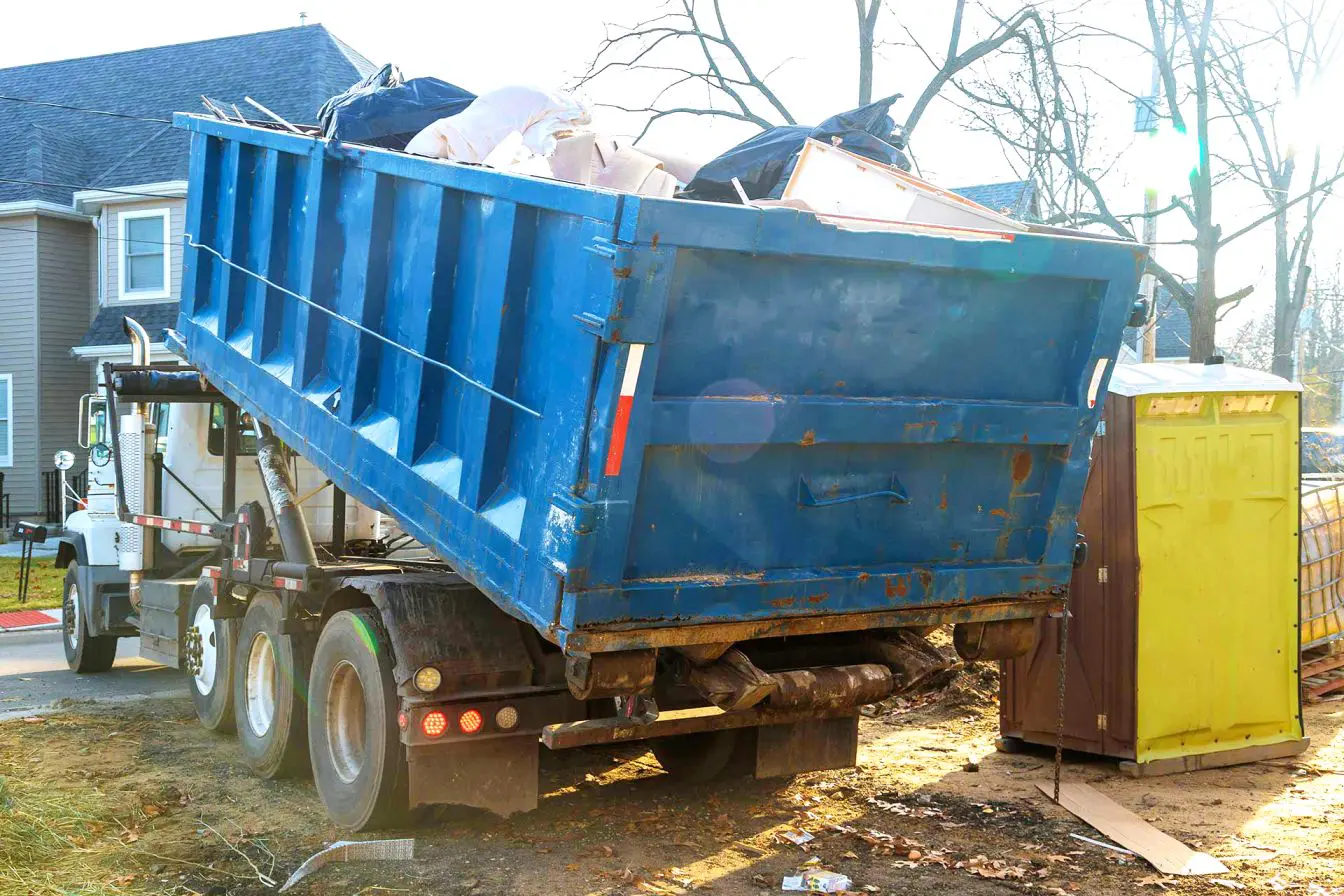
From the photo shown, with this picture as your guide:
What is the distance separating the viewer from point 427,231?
5488 mm

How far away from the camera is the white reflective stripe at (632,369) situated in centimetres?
446

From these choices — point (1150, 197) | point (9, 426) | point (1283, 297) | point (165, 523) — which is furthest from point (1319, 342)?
point (165, 523)

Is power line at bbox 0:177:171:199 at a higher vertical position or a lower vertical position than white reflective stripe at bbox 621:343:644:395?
higher

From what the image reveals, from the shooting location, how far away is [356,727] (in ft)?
20.3

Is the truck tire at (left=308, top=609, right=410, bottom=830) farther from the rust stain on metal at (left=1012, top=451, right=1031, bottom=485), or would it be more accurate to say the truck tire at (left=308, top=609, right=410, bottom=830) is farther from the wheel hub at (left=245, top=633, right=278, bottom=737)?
the rust stain on metal at (left=1012, top=451, right=1031, bottom=485)

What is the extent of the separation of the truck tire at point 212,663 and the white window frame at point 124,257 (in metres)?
15.1

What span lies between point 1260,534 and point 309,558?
5102 mm

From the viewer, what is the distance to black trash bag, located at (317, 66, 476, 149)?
6438 mm

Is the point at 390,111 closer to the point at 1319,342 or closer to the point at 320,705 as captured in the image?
the point at 320,705

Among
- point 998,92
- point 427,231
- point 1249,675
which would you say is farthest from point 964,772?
point 998,92

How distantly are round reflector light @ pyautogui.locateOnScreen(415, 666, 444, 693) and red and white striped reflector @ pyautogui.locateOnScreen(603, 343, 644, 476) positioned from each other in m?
1.39

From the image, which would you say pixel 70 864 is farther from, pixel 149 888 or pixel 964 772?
pixel 964 772

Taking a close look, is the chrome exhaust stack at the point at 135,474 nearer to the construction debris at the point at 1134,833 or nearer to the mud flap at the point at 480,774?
the mud flap at the point at 480,774

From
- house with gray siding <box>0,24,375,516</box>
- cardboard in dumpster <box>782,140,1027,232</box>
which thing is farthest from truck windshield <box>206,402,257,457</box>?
house with gray siding <box>0,24,375,516</box>
